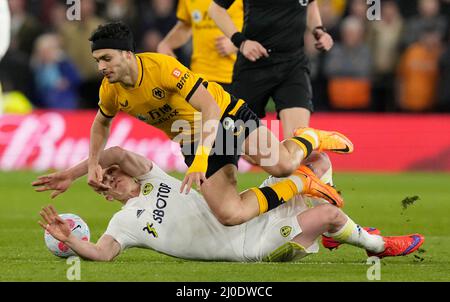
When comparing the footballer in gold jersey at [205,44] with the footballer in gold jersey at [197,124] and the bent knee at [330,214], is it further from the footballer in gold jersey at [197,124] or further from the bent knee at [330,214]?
the bent knee at [330,214]

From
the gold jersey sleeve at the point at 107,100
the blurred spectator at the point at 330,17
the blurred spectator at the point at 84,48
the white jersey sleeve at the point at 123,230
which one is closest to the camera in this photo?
the white jersey sleeve at the point at 123,230

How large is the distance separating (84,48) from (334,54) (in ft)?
13.9

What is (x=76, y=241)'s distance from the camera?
854cm

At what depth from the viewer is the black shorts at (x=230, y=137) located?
9305 millimetres

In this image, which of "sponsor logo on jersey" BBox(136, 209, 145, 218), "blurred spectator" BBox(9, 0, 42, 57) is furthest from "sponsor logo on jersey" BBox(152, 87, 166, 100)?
"blurred spectator" BBox(9, 0, 42, 57)

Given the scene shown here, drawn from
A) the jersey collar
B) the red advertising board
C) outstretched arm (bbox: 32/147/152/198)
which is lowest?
the red advertising board

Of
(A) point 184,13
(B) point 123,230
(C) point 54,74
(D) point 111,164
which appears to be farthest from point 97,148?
(C) point 54,74

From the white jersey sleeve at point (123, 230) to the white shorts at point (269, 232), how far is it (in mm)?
872

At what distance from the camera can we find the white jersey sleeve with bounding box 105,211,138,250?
8.74 meters

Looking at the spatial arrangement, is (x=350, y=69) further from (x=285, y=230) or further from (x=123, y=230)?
(x=123, y=230)

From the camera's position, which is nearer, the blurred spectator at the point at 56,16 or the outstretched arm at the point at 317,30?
the outstretched arm at the point at 317,30

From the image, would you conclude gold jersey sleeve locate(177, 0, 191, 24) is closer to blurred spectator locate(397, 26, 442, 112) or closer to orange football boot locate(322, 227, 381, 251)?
orange football boot locate(322, 227, 381, 251)

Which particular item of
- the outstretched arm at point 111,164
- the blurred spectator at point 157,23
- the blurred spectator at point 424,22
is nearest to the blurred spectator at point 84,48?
the blurred spectator at point 157,23
